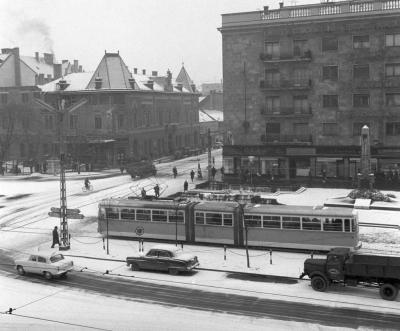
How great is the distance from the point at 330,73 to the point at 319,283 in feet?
126

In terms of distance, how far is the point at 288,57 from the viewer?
61.7 metres

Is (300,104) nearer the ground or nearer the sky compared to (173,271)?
nearer the sky

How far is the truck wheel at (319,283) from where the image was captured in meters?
25.6

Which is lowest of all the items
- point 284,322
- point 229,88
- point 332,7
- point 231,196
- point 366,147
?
point 284,322

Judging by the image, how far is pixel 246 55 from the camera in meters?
63.6

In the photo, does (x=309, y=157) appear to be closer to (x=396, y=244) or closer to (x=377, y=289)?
(x=396, y=244)

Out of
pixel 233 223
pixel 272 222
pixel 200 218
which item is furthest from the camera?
pixel 200 218

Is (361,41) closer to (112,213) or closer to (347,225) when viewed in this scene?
(347,225)

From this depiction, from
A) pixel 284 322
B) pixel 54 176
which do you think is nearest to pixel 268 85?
pixel 54 176

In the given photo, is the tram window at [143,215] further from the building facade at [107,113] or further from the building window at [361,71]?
the building facade at [107,113]

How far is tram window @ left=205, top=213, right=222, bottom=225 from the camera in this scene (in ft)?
114

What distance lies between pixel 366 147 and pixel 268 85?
63.2 feet

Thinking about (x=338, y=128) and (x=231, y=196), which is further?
(x=338, y=128)

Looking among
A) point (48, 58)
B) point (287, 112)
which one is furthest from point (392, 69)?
point (48, 58)
